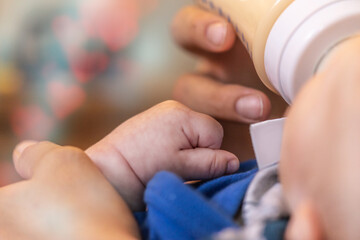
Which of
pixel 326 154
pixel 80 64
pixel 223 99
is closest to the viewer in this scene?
pixel 326 154

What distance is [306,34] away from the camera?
0.72 feet

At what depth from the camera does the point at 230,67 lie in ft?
1.38

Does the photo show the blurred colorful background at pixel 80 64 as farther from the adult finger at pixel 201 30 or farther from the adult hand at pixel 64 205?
the adult hand at pixel 64 205

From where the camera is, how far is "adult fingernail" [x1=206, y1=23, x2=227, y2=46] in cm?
32

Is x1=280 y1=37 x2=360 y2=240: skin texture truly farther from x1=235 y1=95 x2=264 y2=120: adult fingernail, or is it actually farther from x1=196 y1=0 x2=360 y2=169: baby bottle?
x1=235 y1=95 x2=264 y2=120: adult fingernail

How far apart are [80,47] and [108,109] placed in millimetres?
104

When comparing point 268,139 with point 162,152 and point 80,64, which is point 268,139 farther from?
point 80,64

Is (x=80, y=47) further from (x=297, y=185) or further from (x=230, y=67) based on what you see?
(x=297, y=185)

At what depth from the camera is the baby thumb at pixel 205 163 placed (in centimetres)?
27

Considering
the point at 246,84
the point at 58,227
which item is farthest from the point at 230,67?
the point at 58,227

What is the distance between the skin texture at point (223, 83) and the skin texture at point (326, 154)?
12cm

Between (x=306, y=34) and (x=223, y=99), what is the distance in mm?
161

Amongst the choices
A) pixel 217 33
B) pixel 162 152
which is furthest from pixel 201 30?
pixel 162 152

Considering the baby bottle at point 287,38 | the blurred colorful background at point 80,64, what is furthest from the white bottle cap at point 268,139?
the blurred colorful background at point 80,64
